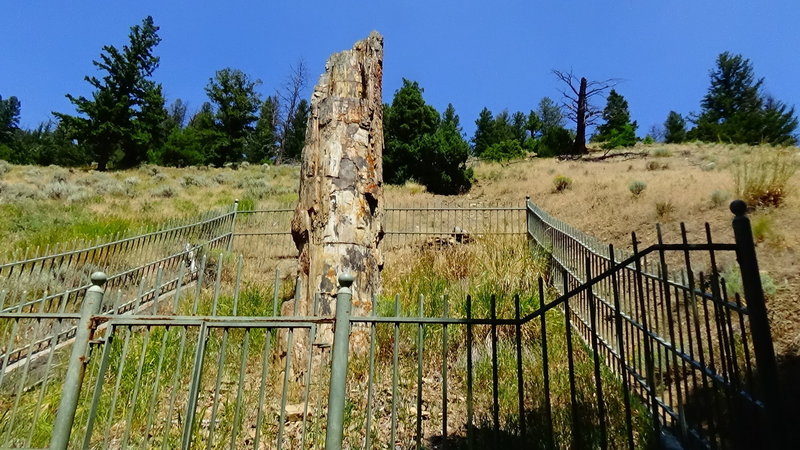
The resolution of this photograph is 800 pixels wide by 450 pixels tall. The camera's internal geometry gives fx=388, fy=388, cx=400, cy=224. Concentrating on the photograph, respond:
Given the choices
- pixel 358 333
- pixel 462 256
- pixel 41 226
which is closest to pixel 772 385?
pixel 358 333

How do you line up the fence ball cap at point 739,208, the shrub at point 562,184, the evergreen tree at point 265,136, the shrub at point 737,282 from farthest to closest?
the evergreen tree at point 265,136, the shrub at point 562,184, the shrub at point 737,282, the fence ball cap at point 739,208

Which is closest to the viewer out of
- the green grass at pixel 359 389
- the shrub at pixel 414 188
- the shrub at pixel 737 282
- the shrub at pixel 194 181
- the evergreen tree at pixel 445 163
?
the green grass at pixel 359 389

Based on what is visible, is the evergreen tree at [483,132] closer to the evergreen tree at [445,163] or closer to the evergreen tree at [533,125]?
the evergreen tree at [533,125]

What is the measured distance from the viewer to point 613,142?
35781 mm

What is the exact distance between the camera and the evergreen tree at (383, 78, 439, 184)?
86.6ft

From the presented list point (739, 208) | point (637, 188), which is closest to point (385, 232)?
Result: point (637, 188)

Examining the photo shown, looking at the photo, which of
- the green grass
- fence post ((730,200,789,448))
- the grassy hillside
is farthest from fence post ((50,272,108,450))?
the grassy hillside

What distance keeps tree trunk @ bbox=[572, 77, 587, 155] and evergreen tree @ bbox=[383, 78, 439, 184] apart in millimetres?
11963

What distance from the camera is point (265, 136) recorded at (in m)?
43.7

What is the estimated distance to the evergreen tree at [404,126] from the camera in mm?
26391

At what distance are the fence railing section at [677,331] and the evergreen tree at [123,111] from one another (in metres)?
33.0

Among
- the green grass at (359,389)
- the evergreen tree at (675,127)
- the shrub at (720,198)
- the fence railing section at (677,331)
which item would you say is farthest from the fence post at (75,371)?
Answer: the evergreen tree at (675,127)

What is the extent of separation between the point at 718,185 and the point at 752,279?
11434 mm

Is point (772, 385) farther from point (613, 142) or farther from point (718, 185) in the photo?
point (613, 142)
